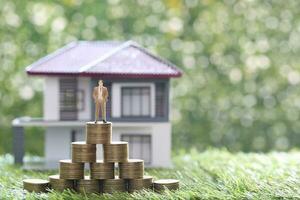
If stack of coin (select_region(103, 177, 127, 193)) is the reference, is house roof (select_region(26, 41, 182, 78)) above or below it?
above

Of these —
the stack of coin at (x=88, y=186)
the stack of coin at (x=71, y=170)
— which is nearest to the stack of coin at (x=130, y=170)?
the stack of coin at (x=88, y=186)

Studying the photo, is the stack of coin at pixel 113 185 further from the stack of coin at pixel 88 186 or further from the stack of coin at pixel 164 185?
the stack of coin at pixel 164 185

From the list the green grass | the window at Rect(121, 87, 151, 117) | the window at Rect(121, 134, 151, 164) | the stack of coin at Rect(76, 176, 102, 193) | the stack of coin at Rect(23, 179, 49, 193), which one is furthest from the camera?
the window at Rect(121, 134, 151, 164)

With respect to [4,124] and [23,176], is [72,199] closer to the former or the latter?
[23,176]

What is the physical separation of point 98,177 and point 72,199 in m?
0.98

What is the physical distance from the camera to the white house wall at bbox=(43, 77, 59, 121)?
2428 centimetres

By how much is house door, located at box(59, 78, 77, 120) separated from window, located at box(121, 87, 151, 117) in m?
1.64

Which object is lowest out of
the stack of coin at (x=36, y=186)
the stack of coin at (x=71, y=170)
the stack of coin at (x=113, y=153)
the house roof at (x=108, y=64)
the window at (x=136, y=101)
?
the stack of coin at (x=36, y=186)

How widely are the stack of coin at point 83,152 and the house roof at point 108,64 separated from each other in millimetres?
6040

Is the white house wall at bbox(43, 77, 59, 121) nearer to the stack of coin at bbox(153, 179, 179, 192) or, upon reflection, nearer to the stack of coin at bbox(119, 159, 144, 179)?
the stack of coin at bbox(119, 159, 144, 179)

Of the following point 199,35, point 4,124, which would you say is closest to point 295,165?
point 199,35

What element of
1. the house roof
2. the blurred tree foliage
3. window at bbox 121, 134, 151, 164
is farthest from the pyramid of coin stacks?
the blurred tree foliage

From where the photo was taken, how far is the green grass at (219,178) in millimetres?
16047

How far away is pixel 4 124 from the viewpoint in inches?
1362
